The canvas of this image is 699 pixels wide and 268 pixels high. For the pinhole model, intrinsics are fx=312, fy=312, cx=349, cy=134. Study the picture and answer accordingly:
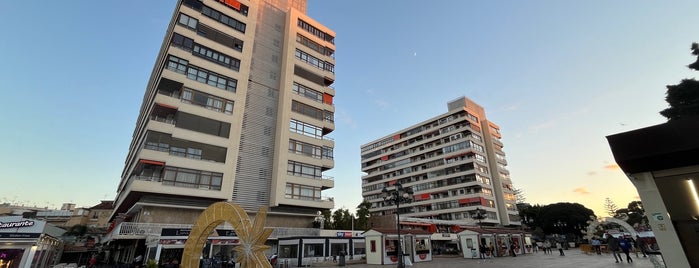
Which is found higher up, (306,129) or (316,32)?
(316,32)

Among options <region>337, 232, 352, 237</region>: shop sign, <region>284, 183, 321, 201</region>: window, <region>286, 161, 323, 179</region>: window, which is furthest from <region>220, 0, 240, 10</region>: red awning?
<region>337, 232, 352, 237</region>: shop sign

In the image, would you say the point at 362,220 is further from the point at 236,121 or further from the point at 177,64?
the point at 177,64

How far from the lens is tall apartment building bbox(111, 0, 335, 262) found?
28.8 m

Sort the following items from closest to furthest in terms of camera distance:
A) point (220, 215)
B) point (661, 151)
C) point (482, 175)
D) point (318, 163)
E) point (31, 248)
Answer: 1. point (661, 151)
2. point (220, 215)
3. point (31, 248)
4. point (318, 163)
5. point (482, 175)

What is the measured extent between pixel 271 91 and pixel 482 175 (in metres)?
48.5

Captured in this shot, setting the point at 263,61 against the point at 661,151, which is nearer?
the point at 661,151

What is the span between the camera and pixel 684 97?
29.7 metres

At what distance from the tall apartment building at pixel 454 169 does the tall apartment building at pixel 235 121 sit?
26.9 meters

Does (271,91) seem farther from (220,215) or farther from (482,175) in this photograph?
(482,175)

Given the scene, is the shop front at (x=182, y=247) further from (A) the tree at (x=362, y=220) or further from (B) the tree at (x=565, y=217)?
(B) the tree at (x=565, y=217)

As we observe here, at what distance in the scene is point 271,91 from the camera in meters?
39.2

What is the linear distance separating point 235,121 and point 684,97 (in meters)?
44.4

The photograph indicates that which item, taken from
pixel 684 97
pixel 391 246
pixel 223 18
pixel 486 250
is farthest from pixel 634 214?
pixel 223 18

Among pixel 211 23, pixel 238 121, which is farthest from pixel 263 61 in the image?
pixel 238 121
